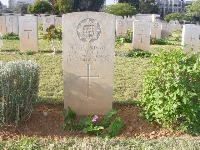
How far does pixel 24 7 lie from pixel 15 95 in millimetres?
59310

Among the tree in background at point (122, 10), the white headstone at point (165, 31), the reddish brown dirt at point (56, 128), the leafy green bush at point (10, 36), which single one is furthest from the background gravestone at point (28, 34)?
the tree in background at point (122, 10)

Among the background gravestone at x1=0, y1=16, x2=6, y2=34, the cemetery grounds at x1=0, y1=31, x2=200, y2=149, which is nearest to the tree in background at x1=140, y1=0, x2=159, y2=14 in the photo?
the background gravestone at x1=0, y1=16, x2=6, y2=34

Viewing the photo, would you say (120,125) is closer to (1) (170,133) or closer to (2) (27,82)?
(1) (170,133)

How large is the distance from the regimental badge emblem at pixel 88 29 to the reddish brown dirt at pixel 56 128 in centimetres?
129

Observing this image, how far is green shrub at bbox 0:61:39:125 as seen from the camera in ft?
14.3

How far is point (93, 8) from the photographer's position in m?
51.2

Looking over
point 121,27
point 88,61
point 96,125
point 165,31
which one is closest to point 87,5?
point 165,31

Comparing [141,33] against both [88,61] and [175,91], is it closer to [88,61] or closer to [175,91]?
[88,61]

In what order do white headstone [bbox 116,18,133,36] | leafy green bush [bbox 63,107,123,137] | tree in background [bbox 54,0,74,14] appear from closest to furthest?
leafy green bush [bbox 63,107,123,137] < white headstone [bbox 116,18,133,36] < tree in background [bbox 54,0,74,14]

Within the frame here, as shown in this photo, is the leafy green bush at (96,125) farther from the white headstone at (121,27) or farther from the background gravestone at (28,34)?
the white headstone at (121,27)

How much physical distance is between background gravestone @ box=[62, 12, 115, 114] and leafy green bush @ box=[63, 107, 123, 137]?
307 millimetres

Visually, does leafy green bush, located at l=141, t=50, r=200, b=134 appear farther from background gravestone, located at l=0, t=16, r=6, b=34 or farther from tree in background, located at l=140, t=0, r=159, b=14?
tree in background, located at l=140, t=0, r=159, b=14

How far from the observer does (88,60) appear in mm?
5117

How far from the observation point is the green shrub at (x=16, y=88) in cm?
436
